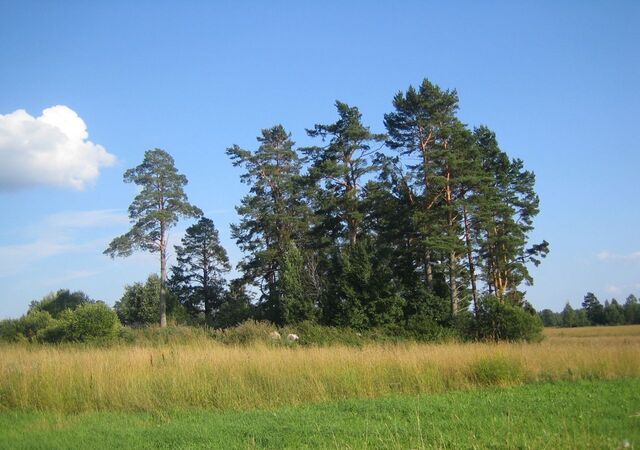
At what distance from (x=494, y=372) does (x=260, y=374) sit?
5.51 metres

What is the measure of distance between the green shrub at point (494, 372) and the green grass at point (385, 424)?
109cm

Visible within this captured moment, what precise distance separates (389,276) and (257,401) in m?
24.7

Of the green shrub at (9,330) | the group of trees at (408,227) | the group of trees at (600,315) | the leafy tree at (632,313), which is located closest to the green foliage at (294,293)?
the group of trees at (408,227)

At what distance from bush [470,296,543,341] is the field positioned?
11.2 m

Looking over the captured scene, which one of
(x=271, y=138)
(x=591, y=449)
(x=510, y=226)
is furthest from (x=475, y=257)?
(x=591, y=449)

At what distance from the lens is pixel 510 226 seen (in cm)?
3962

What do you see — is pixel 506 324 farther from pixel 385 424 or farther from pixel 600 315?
pixel 600 315

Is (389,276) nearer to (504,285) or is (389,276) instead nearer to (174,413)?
(504,285)

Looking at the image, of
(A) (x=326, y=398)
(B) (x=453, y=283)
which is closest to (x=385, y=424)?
(A) (x=326, y=398)

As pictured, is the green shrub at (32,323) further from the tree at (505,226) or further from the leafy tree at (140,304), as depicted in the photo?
the tree at (505,226)

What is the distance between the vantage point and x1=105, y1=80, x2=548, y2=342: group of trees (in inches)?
1374

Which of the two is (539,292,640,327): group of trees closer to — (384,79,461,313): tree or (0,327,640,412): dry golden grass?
(384,79,461,313): tree

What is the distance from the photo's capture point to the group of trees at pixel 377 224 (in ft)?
115

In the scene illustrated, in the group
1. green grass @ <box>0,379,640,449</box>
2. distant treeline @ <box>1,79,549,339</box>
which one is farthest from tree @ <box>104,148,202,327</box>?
green grass @ <box>0,379,640,449</box>
